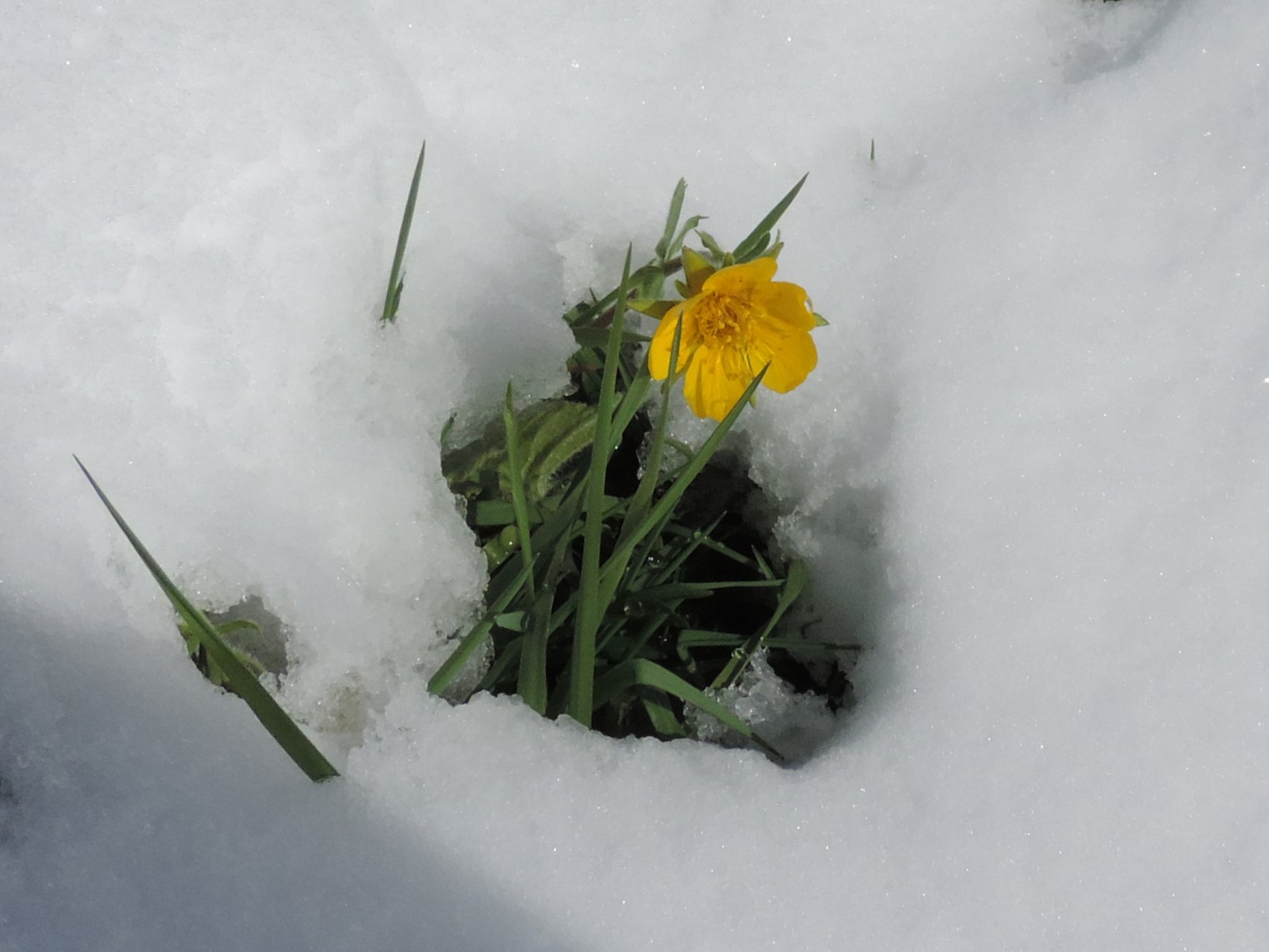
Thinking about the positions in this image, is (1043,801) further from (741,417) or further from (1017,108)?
(1017,108)

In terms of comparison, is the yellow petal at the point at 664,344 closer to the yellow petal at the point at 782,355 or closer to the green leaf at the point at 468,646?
the yellow petal at the point at 782,355

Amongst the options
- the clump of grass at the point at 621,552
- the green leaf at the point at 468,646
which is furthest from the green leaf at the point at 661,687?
the green leaf at the point at 468,646

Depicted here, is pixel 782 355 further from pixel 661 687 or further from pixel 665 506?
pixel 661 687

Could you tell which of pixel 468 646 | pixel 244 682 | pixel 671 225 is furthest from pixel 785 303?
pixel 244 682

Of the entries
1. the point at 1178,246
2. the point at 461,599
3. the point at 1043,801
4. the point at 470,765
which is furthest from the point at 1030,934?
the point at 1178,246

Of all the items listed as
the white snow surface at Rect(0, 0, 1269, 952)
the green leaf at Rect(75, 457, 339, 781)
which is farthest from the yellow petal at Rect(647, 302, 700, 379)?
the green leaf at Rect(75, 457, 339, 781)

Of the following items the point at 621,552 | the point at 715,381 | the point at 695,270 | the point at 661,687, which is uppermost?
the point at 695,270
